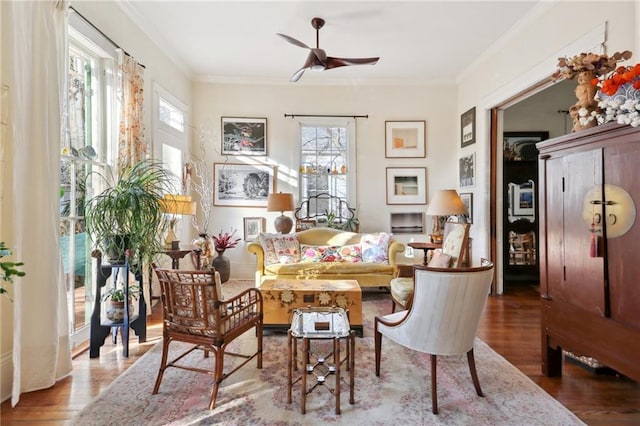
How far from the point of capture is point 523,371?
2.68 meters

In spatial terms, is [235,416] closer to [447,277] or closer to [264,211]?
[447,277]

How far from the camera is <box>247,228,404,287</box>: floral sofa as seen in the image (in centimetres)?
464

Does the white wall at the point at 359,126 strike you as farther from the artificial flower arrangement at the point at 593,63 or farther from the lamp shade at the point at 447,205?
the artificial flower arrangement at the point at 593,63

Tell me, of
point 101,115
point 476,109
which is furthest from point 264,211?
point 476,109

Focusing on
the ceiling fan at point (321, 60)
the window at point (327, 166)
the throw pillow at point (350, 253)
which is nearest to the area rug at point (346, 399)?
the throw pillow at point (350, 253)

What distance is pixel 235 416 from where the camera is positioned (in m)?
2.08

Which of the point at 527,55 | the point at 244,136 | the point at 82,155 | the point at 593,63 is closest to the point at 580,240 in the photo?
the point at 593,63

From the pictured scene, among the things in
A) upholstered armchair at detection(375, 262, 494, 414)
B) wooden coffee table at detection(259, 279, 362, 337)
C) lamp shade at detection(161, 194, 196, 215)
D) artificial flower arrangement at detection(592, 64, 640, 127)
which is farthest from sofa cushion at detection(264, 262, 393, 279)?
artificial flower arrangement at detection(592, 64, 640, 127)

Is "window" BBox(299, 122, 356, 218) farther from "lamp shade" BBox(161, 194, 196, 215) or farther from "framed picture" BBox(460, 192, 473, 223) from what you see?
"lamp shade" BBox(161, 194, 196, 215)

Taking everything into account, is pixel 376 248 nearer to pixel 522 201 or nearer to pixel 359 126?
pixel 359 126

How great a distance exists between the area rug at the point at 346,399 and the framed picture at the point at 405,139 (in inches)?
154

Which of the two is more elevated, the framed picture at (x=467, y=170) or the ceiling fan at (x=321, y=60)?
the ceiling fan at (x=321, y=60)

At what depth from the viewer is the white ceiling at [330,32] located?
3.76m

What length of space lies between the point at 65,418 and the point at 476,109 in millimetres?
5821
